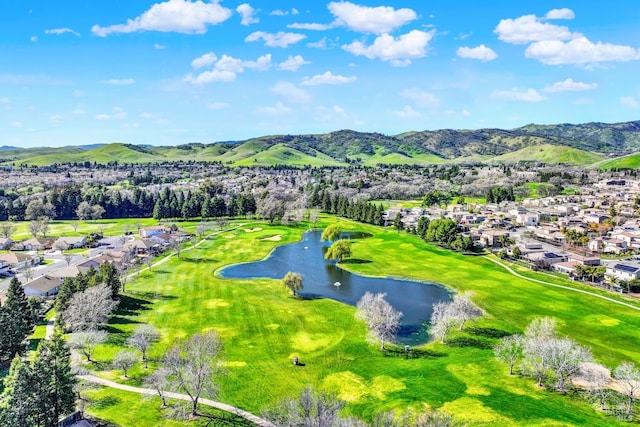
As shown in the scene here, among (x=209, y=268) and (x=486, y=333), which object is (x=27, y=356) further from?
(x=486, y=333)

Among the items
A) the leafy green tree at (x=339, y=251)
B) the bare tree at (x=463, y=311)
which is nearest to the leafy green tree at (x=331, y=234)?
the leafy green tree at (x=339, y=251)

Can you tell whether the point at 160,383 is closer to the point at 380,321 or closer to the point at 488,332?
the point at 380,321

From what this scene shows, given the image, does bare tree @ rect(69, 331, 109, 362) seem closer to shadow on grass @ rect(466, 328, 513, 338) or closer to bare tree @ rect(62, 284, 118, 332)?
bare tree @ rect(62, 284, 118, 332)

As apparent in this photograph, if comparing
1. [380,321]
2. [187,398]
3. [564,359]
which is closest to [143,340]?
[187,398]

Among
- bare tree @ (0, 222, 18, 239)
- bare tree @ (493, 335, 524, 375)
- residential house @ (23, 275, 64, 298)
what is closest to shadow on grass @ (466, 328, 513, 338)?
bare tree @ (493, 335, 524, 375)

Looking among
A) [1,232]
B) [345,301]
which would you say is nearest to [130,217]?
[1,232]

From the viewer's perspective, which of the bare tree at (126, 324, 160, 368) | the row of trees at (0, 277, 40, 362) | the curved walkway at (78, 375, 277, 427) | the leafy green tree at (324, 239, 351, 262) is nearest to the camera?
the curved walkway at (78, 375, 277, 427)
